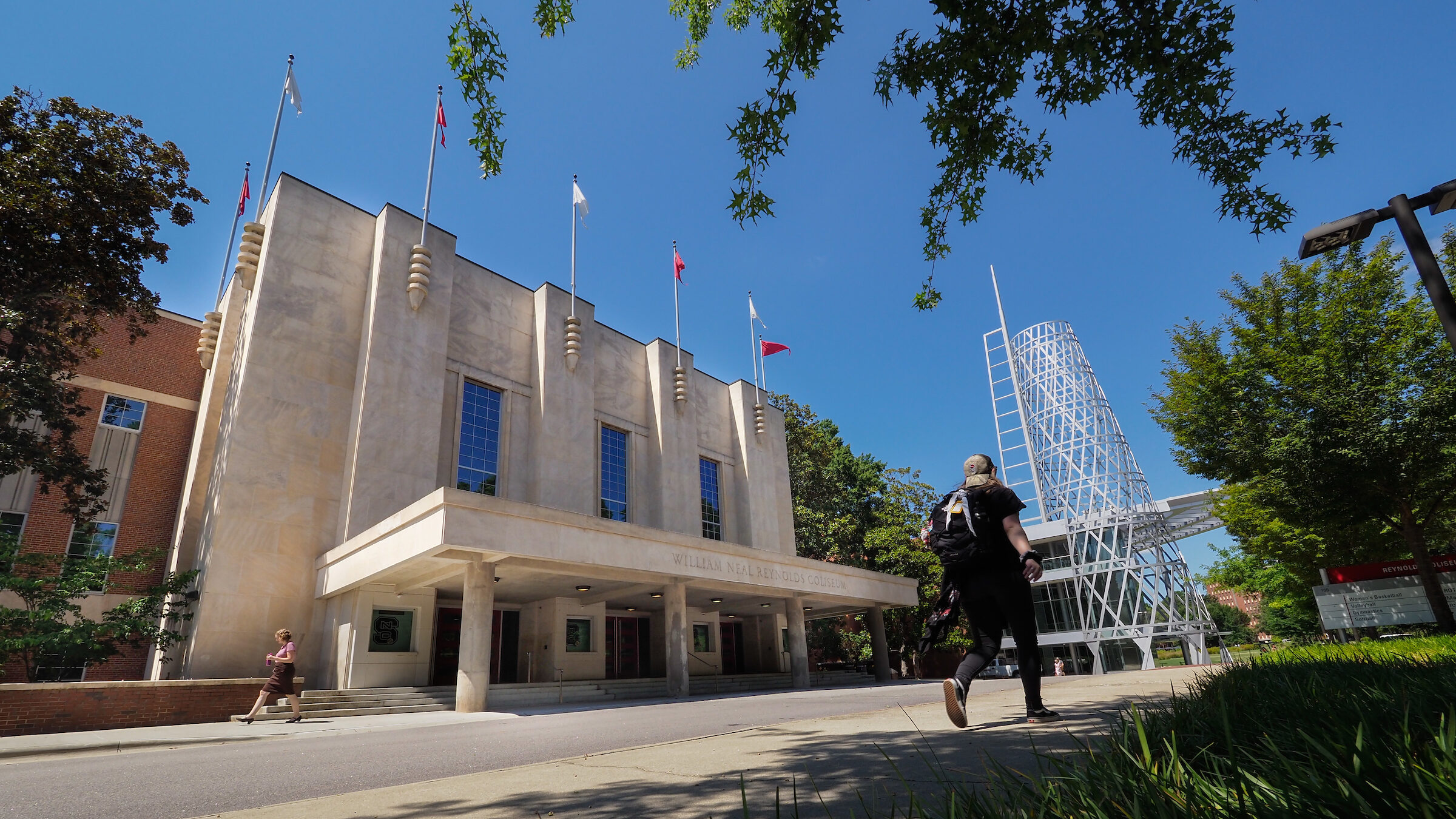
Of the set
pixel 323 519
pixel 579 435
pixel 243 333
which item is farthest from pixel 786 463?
pixel 243 333

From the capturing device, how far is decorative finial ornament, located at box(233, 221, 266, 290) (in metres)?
21.5

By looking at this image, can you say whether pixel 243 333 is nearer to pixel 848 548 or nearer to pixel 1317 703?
pixel 1317 703

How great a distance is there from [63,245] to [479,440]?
39.9ft

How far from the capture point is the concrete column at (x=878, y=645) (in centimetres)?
3023

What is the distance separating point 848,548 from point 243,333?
30218 millimetres

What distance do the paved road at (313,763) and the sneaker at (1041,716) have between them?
2732 millimetres

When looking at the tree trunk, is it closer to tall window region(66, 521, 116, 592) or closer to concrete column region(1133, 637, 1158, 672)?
concrete column region(1133, 637, 1158, 672)

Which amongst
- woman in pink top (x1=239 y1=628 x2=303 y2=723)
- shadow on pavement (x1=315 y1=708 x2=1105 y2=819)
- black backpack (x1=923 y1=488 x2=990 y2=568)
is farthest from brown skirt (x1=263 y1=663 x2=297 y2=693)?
black backpack (x1=923 y1=488 x2=990 y2=568)

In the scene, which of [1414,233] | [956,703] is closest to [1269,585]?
[1414,233]

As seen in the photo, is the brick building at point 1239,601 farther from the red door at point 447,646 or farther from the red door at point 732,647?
the red door at point 447,646

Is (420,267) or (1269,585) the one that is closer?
(420,267)

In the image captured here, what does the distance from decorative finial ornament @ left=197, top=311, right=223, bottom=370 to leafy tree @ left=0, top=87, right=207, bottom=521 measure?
5.51 meters

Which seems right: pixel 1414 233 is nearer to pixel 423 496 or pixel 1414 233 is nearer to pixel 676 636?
pixel 676 636

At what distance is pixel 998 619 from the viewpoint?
5215 millimetres
